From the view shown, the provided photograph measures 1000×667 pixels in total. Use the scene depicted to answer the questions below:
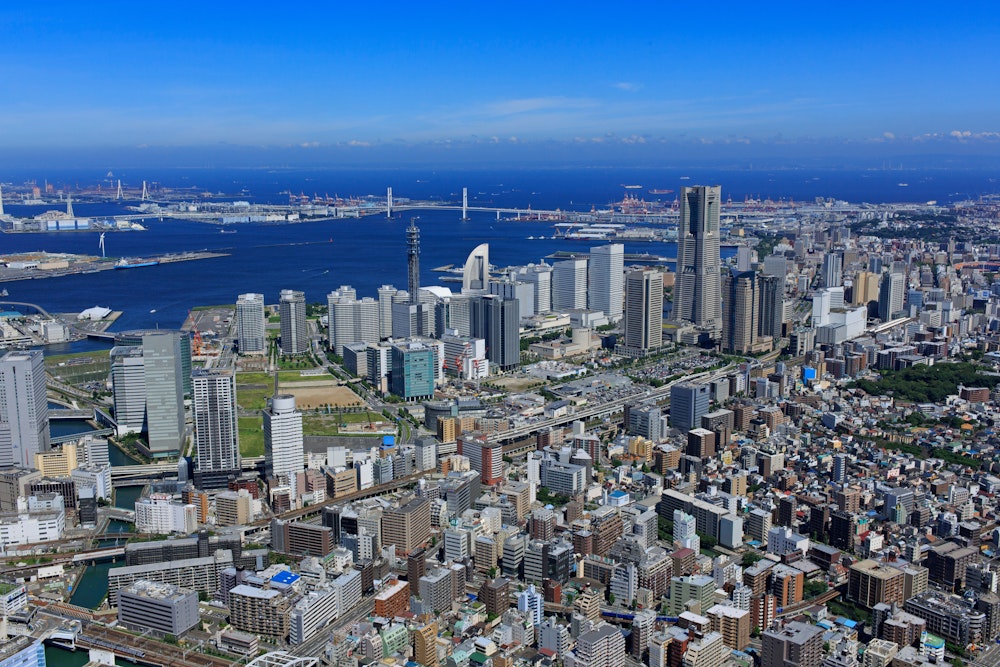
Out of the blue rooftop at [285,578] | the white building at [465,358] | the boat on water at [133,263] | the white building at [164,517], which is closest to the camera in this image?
the blue rooftop at [285,578]

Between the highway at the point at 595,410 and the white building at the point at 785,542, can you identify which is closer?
the white building at the point at 785,542

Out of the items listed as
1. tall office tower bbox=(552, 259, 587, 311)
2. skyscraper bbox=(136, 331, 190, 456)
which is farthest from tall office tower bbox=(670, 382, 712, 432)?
tall office tower bbox=(552, 259, 587, 311)

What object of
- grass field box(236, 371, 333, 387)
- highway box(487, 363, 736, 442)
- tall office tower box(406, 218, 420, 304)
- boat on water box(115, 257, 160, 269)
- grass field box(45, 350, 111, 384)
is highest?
tall office tower box(406, 218, 420, 304)

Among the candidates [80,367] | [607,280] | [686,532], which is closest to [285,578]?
[686,532]

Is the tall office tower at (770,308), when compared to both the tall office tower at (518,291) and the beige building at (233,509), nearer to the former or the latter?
the tall office tower at (518,291)

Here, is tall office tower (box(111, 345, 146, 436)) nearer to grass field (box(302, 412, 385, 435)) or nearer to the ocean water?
grass field (box(302, 412, 385, 435))

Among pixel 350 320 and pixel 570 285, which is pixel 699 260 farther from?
pixel 350 320

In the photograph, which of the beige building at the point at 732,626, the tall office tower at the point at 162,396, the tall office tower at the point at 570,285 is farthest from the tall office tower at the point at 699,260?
the beige building at the point at 732,626
